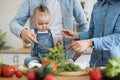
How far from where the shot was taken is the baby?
197 cm

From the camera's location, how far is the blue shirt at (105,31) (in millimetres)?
1728

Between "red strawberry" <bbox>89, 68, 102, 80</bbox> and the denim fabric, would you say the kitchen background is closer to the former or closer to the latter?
the denim fabric

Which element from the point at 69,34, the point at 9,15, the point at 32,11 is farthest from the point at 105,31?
the point at 9,15

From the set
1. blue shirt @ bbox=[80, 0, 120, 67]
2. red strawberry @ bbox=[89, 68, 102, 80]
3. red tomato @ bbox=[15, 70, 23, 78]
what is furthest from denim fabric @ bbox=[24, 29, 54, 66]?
red strawberry @ bbox=[89, 68, 102, 80]

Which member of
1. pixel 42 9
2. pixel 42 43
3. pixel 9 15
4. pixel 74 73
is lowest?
pixel 74 73

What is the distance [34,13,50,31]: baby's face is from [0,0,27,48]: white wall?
222 centimetres

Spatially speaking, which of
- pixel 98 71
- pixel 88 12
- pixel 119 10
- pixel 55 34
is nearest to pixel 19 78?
pixel 98 71

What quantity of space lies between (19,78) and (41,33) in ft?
1.67

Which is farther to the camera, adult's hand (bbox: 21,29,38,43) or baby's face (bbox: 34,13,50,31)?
baby's face (bbox: 34,13,50,31)

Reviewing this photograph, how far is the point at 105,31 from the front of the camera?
181 centimetres

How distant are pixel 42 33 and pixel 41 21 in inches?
3.3

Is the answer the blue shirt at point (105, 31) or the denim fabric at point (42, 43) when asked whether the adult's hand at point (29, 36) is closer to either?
the denim fabric at point (42, 43)

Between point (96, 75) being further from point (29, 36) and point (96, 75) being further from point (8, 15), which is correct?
point (8, 15)

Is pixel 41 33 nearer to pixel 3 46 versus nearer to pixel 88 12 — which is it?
pixel 88 12
